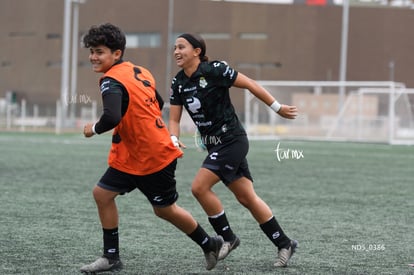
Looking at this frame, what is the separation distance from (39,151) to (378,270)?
1353cm

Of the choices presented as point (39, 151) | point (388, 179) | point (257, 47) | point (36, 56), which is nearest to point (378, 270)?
point (388, 179)

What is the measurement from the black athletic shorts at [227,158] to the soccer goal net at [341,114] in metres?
19.9

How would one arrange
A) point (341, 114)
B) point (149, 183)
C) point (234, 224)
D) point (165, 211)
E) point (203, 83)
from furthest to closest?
1. point (341, 114)
2. point (234, 224)
3. point (203, 83)
4. point (165, 211)
5. point (149, 183)

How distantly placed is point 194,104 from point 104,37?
34.0 inches

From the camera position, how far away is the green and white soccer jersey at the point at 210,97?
513 centimetres

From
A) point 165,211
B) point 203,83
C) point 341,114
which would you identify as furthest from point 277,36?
point 165,211

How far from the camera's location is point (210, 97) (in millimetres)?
5137

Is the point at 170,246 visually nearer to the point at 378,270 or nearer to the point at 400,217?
the point at 378,270

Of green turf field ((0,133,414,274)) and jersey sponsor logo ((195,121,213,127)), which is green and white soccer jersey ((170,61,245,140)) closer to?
jersey sponsor logo ((195,121,213,127))

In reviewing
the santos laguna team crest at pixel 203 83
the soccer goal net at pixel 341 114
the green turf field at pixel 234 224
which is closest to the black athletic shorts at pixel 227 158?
the santos laguna team crest at pixel 203 83

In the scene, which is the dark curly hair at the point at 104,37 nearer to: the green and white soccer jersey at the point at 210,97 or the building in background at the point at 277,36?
the green and white soccer jersey at the point at 210,97

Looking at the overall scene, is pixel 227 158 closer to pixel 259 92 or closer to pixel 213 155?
pixel 213 155

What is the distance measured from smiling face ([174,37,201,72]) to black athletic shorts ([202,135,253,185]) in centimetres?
55

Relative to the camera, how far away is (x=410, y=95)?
1056 inches
